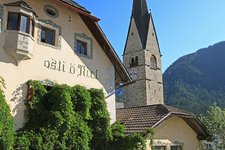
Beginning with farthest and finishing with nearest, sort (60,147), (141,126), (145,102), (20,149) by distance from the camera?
(145,102)
(141,126)
(60,147)
(20,149)

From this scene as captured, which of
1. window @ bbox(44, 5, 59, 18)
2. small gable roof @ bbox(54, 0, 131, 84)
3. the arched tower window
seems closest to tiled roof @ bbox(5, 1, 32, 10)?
window @ bbox(44, 5, 59, 18)

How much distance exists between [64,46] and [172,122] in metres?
7.62

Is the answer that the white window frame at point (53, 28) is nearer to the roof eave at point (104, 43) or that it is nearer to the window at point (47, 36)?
the window at point (47, 36)

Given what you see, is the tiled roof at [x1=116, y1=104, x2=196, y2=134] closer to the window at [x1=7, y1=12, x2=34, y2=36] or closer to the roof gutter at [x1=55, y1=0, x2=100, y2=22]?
the roof gutter at [x1=55, y1=0, x2=100, y2=22]

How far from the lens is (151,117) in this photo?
1581cm

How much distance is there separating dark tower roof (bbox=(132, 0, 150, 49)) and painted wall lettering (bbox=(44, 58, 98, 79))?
118 feet

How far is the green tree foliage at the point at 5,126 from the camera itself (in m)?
10.1

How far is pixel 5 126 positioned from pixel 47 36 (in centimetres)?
488

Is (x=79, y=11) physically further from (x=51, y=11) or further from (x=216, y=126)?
(x=216, y=126)

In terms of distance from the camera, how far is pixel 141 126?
1525 cm

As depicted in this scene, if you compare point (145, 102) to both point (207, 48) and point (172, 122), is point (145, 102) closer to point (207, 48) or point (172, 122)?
point (172, 122)

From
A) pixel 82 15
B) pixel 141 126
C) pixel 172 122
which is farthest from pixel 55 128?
pixel 172 122

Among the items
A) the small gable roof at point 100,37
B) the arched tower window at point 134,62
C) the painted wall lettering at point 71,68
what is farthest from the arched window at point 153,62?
the painted wall lettering at point 71,68

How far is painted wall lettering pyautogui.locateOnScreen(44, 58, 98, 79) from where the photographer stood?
1330cm
